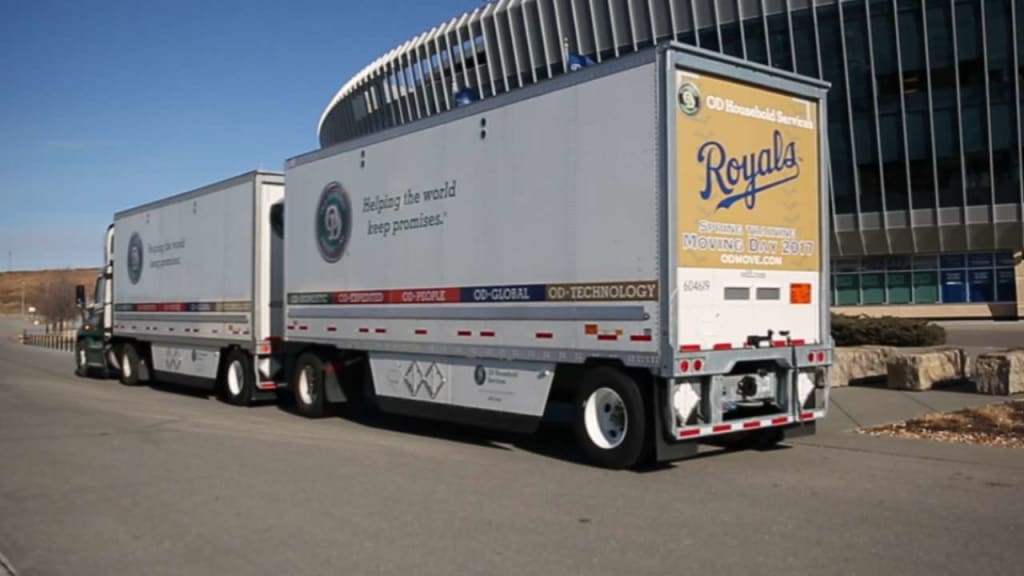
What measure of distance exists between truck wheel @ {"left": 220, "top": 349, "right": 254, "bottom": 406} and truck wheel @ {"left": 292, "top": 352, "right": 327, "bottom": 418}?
4.47 feet

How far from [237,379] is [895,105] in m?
32.8

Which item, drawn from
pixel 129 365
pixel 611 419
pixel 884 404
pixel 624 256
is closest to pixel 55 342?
pixel 129 365

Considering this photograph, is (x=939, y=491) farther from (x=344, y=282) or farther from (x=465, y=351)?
(x=344, y=282)

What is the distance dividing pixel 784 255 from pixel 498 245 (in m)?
3.04

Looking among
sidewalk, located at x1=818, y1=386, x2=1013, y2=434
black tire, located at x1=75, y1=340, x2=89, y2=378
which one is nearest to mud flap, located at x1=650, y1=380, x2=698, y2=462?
sidewalk, located at x1=818, y1=386, x2=1013, y2=434

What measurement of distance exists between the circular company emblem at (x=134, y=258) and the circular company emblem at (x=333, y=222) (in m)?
7.68

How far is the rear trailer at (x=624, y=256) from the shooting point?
29.8ft

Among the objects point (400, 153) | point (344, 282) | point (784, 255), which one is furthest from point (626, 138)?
point (344, 282)

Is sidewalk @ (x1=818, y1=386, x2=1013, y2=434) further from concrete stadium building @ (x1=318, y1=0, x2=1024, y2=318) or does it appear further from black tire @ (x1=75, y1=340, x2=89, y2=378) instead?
concrete stadium building @ (x1=318, y1=0, x2=1024, y2=318)

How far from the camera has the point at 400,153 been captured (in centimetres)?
1251

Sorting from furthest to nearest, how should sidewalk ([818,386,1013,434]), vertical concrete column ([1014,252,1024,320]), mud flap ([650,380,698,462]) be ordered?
vertical concrete column ([1014,252,1024,320])
sidewalk ([818,386,1013,434])
mud flap ([650,380,698,462])

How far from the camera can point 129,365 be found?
2109cm

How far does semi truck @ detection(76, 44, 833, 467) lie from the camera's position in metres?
9.09

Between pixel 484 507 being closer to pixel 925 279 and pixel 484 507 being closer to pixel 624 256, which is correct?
pixel 624 256
